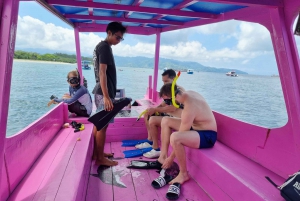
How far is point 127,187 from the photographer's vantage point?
226 centimetres

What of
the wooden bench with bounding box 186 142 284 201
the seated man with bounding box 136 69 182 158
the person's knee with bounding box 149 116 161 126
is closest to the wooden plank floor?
the wooden bench with bounding box 186 142 284 201

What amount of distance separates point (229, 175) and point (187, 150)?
2.67ft

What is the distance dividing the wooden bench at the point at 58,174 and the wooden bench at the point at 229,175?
46.7 inches

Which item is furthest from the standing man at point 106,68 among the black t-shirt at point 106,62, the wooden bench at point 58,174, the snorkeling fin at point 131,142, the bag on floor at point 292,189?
the bag on floor at point 292,189

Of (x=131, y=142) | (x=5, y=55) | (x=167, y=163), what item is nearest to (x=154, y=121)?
(x=131, y=142)

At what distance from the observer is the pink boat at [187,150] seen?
1.42 meters

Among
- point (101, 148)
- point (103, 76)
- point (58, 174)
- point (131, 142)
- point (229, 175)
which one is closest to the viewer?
point (58, 174)

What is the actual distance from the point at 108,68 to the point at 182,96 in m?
0.85

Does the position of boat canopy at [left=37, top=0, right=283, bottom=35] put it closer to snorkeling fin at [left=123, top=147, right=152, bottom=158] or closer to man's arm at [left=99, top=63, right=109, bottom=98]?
man's arm at [left=99, top=63, right=109, bottom=98]

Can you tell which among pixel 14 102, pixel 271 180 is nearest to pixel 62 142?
pixel 271 180

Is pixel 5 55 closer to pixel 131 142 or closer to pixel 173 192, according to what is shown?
pixel 173 192

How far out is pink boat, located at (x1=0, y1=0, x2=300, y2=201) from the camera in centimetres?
142

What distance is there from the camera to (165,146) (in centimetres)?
266

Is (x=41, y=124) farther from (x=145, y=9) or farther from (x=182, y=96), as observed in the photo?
(x=145, y=9)
